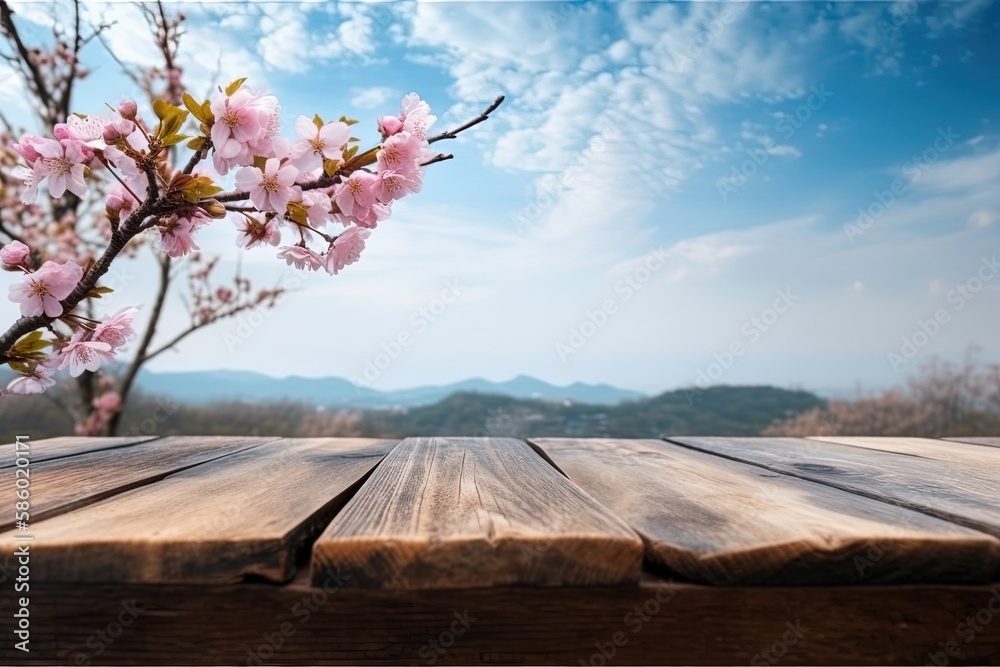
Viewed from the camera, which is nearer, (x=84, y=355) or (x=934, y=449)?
(x=84, y=355)

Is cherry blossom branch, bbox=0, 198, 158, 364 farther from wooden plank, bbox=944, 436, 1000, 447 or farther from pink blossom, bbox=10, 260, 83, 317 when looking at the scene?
wooden plank, bbox=944, 436, 1000, 447

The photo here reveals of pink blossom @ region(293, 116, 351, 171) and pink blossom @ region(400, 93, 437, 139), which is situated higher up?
pink blossom @ region(400, 93, 437, 139)

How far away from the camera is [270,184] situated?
3.55 feet

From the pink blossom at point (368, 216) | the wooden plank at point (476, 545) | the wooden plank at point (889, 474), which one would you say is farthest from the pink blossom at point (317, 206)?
the wooden plank at point (889, 474)

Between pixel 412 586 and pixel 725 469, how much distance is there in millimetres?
683

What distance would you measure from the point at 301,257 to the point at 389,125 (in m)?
0.32

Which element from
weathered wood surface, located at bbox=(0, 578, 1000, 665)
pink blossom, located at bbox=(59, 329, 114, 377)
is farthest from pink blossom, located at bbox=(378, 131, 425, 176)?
weathered wood surface, located at bbox=(0, 578, 1000, 665)

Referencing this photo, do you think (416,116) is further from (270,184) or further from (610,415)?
(610,415)

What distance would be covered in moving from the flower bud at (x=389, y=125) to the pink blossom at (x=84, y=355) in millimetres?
652

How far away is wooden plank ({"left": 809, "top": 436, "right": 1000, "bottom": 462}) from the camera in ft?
3.96

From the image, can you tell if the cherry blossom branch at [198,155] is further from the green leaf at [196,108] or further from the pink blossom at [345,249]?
the pink blossom at [345,249]

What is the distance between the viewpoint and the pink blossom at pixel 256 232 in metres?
1.23

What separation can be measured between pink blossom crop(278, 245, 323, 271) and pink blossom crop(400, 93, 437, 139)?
12.4 inches

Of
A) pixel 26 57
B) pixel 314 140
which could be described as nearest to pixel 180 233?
pixel 314 140
